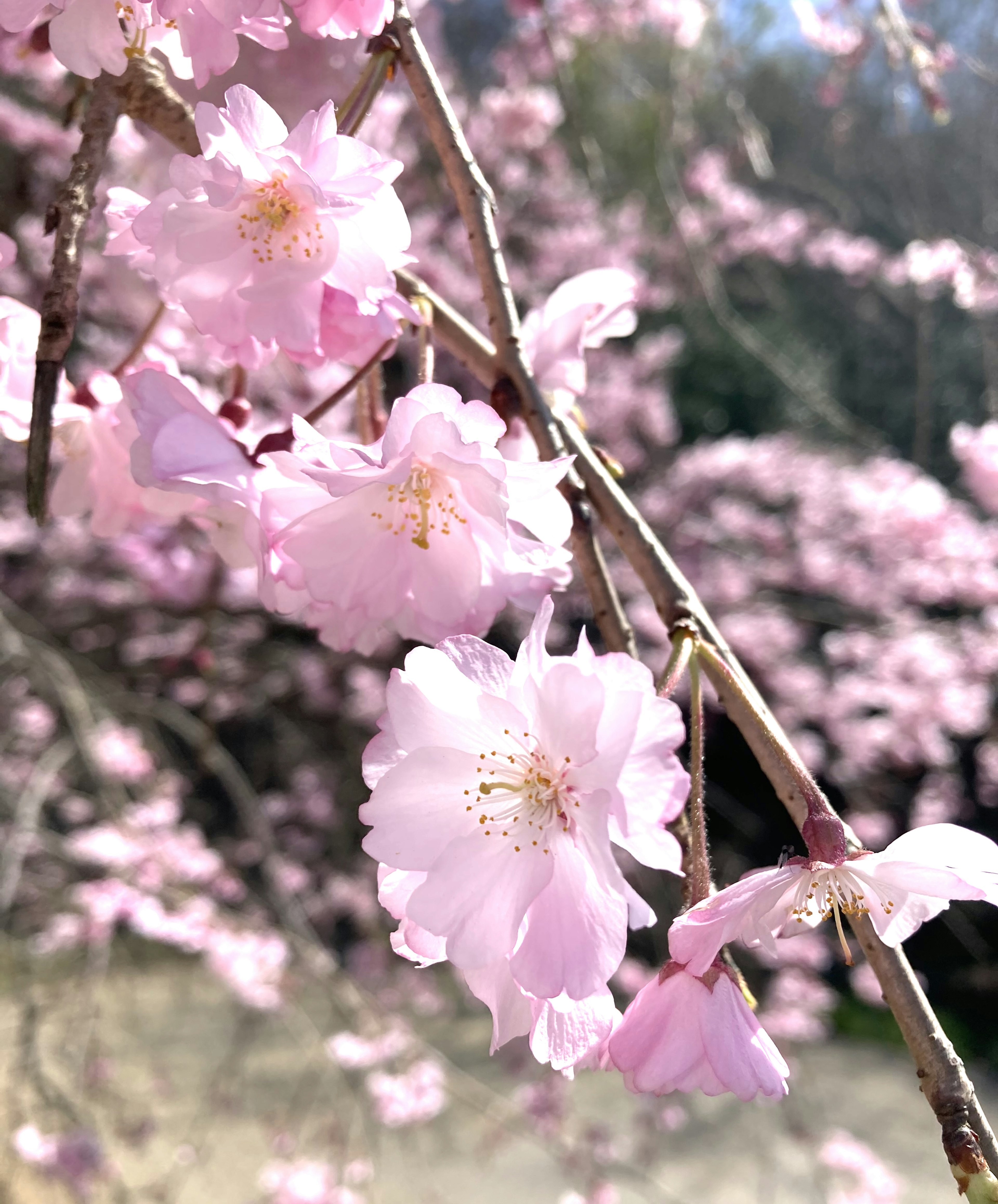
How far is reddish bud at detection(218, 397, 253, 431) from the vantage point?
57 centimetres

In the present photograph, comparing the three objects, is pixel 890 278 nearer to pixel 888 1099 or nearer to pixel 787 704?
pixel 787 704

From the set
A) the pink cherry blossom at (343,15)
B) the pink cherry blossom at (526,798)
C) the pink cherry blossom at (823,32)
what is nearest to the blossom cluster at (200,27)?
the pink cherry blossom at (343,15)

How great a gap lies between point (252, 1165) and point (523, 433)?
151 inches

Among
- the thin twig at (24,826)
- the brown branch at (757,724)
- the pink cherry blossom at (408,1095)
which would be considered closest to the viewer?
the brown branch at (757,724)

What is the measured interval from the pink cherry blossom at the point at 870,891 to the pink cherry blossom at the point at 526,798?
0.04 meters

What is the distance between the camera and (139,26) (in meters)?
0.53

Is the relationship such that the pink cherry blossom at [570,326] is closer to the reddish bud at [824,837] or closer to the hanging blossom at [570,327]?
the hanging blossom at [570,327]

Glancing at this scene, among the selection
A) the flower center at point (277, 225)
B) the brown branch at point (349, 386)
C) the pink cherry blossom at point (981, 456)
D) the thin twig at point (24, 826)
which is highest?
the flower center at point (277, 225)

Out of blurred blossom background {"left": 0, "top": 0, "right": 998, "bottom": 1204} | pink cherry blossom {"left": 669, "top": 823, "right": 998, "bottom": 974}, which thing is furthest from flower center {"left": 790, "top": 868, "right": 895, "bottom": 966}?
blurred blossom background {"left": 0, "top": 0, "right": 998, "bottom": 1204}

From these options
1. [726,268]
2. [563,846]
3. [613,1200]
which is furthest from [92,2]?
[726,268]

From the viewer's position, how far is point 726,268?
17.3 feet

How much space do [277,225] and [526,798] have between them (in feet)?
1.21

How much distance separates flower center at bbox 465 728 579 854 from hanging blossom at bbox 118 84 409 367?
0.86 ft

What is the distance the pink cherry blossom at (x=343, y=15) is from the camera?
508 millimetres
